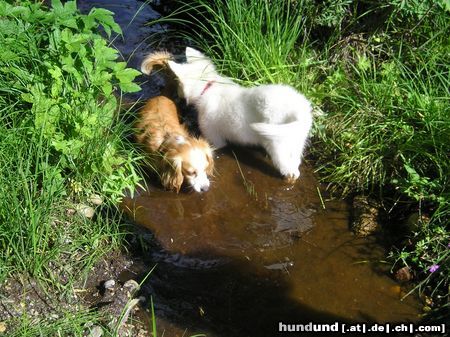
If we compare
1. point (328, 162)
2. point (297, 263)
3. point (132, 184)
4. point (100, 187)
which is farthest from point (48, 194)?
point (328, 162)

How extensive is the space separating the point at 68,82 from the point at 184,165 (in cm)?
97

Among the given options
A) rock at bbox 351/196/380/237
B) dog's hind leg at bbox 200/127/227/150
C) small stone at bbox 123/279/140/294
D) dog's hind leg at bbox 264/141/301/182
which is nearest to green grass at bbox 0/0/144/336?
small stone at bbox 123/279/140/294

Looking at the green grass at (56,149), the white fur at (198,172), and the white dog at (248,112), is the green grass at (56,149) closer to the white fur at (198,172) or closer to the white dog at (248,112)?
the white fur at (198,172)

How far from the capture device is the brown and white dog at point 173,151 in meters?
3.52

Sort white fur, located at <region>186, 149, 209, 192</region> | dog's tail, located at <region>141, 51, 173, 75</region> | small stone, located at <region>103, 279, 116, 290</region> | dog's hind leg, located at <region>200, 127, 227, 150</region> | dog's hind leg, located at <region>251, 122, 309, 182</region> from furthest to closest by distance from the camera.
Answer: dog's tail, located at <region>141, 51, 173, 75</region>, dog's hind leg, located at <region>200, 127, 227, 150</region>, white fur, located at <region>186, 149, 209, 192</region>, dog's hind leg, located at <region>251, 122, 309, 182</region>, small stone, located at <region>103, 279, 116, 290</region>

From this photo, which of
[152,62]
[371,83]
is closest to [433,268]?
[371,83]

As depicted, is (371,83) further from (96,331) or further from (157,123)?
(96,331)

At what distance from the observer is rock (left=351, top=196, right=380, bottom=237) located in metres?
3.36

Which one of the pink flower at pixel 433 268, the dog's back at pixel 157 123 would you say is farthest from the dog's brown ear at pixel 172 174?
the pink flower at pixel 433 268

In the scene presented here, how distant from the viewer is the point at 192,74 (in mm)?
4137

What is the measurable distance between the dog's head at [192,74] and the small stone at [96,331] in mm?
2198

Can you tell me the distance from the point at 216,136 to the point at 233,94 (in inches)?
15.0

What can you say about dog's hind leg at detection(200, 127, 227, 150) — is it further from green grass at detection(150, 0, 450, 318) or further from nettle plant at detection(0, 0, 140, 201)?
nettle plant at detection(0, 0, 140, 201)

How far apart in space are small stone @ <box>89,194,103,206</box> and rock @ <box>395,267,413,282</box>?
6.31 ft
